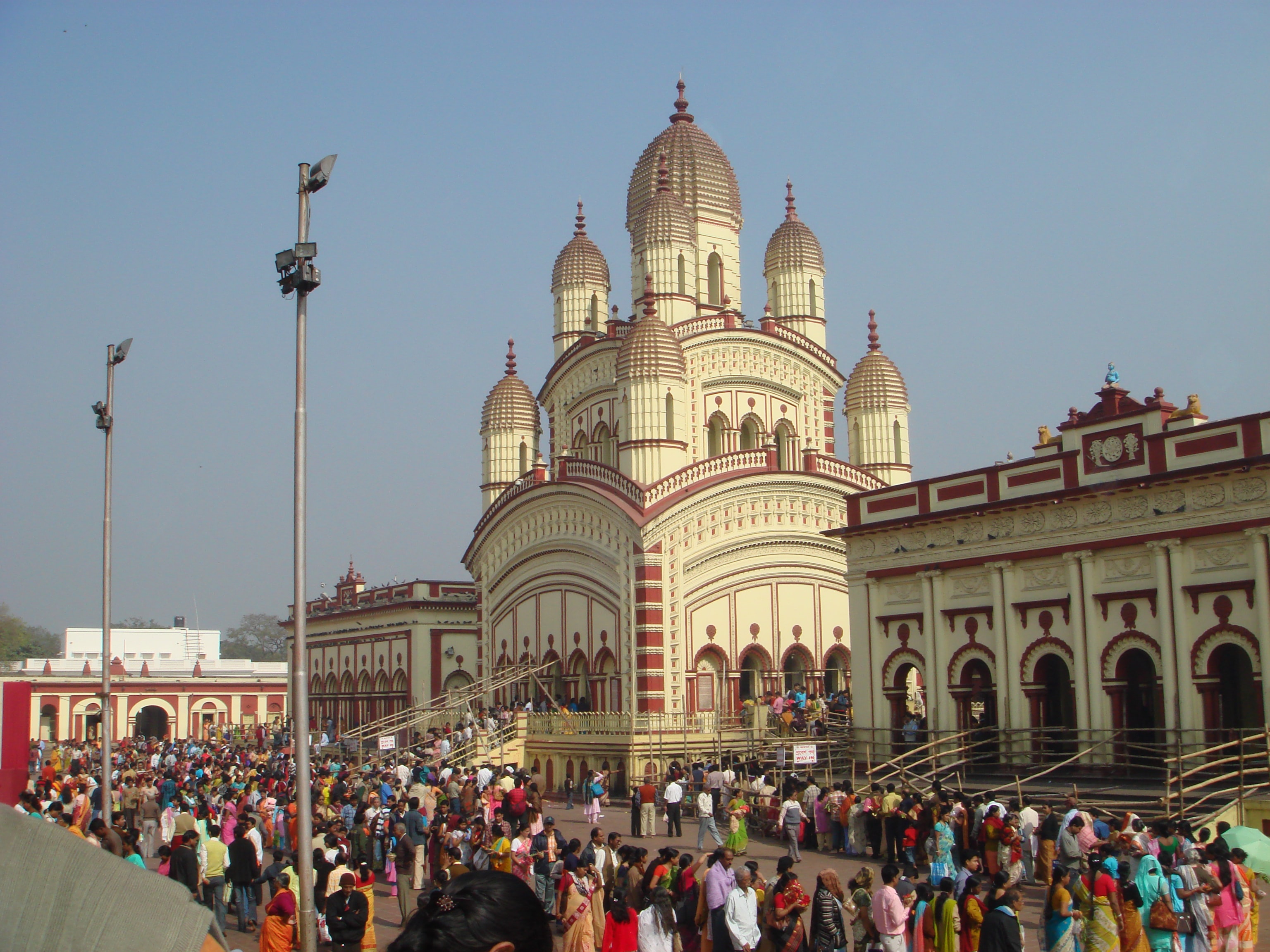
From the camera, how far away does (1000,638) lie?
1075 inches

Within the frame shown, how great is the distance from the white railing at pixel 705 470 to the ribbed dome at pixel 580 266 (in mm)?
9935

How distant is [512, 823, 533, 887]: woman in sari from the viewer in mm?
16891

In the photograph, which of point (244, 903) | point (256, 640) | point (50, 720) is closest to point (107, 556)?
point (244, 903)

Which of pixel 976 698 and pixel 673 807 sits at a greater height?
pixel 976 698

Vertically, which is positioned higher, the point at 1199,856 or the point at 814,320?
the point at 814,320

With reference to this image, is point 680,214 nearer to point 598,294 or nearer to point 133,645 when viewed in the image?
point 598,294

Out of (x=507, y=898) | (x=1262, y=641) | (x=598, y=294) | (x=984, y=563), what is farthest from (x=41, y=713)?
(x=507, y=898)

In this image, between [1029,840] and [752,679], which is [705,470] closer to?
[752,679]

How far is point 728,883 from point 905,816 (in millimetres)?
8854

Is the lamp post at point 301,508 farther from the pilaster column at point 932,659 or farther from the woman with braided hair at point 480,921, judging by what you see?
the pilaster column at point 932,659

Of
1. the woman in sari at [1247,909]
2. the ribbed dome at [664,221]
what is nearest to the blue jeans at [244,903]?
the woman in sari at [1247,909]

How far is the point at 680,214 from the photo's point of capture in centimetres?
4084

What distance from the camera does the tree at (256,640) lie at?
162 meters

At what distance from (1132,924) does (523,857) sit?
745 cm
